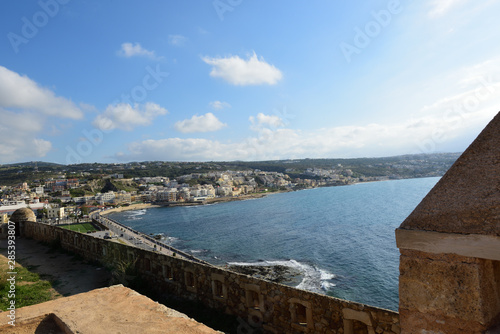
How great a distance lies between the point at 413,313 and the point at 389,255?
103ft

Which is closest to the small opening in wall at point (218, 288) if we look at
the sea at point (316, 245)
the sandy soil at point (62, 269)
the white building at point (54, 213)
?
the sandy soil at point (62, 269)

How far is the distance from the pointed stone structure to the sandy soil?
10258 millimetres

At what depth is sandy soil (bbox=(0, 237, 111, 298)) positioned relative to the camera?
9.97 metres

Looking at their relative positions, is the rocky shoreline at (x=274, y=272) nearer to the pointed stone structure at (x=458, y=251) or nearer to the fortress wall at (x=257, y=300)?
A: the fortress wall at (x=257, y=300)

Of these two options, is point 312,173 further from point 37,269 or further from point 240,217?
point 37,269

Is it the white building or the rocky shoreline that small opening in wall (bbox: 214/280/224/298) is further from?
the white building

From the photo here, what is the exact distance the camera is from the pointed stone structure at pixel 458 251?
2.01 metres

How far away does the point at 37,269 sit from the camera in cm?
1159

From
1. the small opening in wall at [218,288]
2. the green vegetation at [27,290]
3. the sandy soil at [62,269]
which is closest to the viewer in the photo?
the small opening in wall at [218,288]

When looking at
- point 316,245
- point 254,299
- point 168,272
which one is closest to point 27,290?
point 168,272

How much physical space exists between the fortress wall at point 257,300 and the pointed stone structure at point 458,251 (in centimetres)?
343

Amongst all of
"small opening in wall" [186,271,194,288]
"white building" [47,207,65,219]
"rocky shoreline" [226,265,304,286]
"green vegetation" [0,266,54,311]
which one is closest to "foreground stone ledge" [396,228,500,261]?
"small opening in wall" [186,271,194,288]

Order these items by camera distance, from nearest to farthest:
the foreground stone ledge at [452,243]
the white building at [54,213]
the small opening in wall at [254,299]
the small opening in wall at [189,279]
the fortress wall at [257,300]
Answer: the foreground stone ledge at [452,243]
the fortress wall at [257,300]
the small opening in wall at [254,299]
the small opening in wall at [189,279]
the white building at [54,213]

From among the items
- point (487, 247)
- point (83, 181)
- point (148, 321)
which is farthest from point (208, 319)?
point (83, 181)
